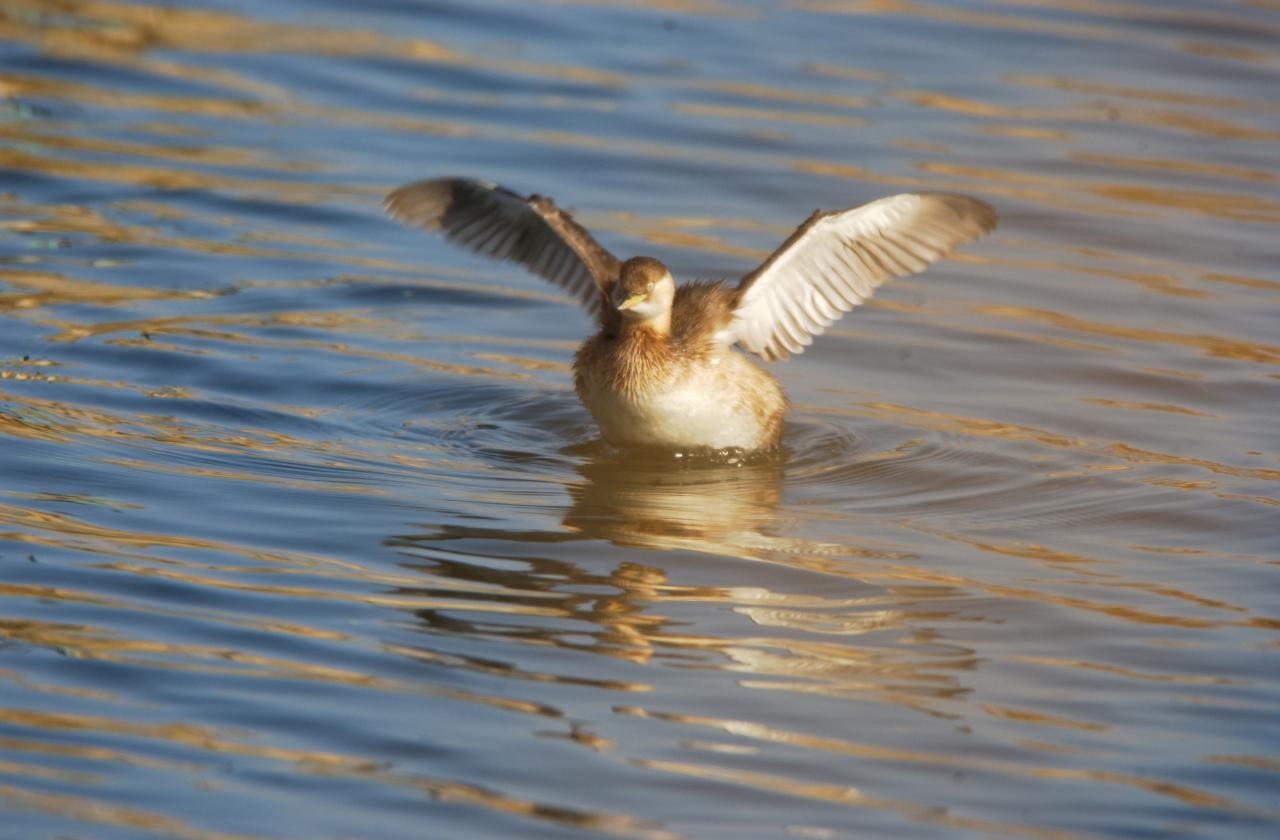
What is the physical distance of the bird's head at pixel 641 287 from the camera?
27.2 ft

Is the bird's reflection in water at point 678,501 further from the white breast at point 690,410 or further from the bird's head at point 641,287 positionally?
the bird's head at point 641,287

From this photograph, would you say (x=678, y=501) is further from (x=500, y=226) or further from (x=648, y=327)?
(x=500, y=226)

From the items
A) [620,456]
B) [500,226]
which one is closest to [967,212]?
[620,456]

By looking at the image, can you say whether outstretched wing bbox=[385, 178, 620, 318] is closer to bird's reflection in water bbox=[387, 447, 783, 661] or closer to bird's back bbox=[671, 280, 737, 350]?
bird's back bbox=[671, 280, 737, 350]

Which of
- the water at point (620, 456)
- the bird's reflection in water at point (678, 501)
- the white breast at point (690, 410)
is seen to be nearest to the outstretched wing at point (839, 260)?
the white breast at point (690, 410)

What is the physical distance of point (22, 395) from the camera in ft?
27.6

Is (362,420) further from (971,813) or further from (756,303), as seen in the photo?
(971,813)

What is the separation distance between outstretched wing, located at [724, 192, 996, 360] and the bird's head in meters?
0.44

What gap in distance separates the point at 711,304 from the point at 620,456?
837 mm

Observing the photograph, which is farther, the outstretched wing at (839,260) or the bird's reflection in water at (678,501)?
the outstretched wing at (839,260)

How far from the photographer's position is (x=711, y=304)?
8.74m

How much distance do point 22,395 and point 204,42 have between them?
7322 millimetres

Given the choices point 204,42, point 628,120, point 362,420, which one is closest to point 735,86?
point 628,120

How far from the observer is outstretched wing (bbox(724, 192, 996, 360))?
8500mm
